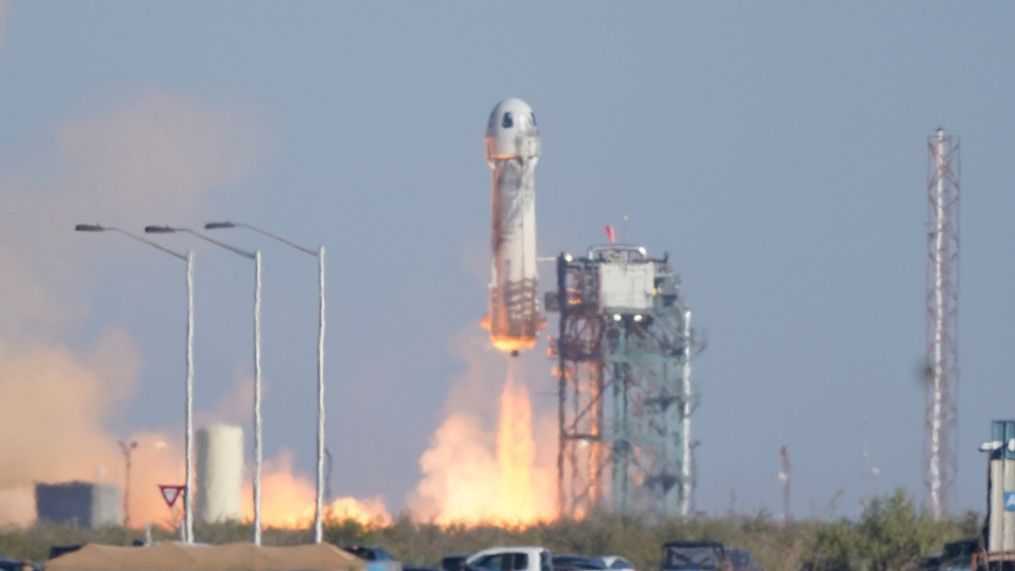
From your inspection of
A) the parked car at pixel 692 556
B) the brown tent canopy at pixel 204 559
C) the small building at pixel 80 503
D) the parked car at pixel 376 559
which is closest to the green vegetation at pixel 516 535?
the parked car at pixel 692 556

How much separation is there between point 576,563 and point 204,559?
15.4m

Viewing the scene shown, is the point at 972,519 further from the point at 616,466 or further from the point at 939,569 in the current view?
the point at 616,466

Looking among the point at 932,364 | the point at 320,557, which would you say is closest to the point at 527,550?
the point at 320,557

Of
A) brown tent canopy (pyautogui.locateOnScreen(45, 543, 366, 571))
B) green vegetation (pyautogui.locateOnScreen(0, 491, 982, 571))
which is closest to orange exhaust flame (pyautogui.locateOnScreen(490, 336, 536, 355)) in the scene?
green vegetation (pyautogui.locateOnScreen(0, 491, 982, 571))

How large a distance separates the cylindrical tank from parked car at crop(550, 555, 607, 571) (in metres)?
38.9

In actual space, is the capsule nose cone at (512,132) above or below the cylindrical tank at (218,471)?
above

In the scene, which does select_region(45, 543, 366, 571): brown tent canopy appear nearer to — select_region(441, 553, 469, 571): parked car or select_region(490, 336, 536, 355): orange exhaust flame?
select_region(441, 553, 469, 571): parked car

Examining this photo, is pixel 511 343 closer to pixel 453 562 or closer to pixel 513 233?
pixel 513 233

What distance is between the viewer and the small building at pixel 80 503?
114000mm

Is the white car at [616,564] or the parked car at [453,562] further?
the parked car at [453,562]

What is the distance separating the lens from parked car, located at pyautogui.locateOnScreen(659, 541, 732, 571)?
70.7 metres

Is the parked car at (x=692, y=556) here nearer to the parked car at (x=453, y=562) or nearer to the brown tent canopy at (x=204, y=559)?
the parked car at (x=453, y=562)

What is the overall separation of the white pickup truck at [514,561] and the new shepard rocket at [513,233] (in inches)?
1878

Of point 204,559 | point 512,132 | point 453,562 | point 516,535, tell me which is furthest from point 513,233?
point 204,559
